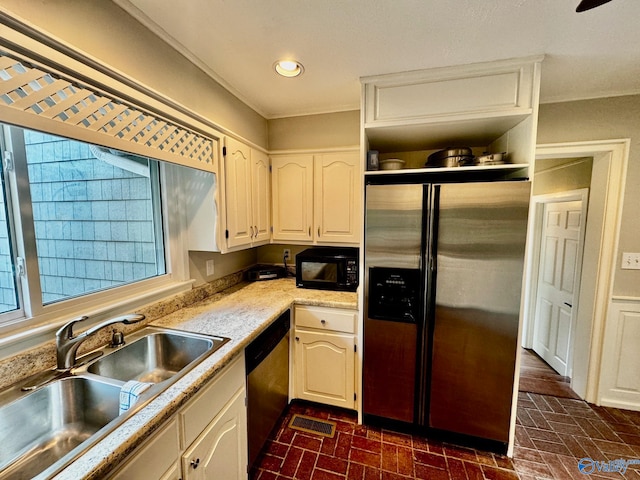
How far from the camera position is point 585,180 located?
232cm

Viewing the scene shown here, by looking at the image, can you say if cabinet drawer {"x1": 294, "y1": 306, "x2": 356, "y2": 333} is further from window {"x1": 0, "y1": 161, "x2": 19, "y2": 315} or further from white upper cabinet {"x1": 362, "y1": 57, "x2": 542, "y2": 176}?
window {"x1": 0, "y1": 161, "x2": 19, "y2": 315}

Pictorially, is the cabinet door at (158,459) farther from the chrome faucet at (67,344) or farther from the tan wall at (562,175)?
the tan wall at (562,175)

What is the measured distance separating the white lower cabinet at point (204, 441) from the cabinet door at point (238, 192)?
0.90 metres

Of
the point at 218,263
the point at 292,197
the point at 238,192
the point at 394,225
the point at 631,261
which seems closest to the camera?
the point at 394,225

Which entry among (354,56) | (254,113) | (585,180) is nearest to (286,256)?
(254,113)

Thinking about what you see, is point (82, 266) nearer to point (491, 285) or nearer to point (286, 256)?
point (286, 256)

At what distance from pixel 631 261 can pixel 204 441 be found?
3052mm

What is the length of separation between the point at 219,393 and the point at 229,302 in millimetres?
769

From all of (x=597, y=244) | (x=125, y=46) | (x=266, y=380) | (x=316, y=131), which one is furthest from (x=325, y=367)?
(x=597, y=244)

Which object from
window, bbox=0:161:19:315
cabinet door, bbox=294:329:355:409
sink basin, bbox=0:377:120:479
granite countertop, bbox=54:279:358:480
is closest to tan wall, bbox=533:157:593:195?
granite countertop, bbox=54:279:358:480

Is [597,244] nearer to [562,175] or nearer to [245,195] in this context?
[562,175]

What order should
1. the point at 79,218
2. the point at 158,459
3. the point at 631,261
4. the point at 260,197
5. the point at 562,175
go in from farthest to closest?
1. the point at 562,175
2. the point at 260,197
3. the point at 631,261
4. the point at 79,218
5. the point at 158,459

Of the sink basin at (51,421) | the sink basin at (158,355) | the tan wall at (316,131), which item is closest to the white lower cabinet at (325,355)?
the sink basin at (158,355)

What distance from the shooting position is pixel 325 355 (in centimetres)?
199
